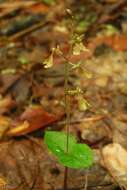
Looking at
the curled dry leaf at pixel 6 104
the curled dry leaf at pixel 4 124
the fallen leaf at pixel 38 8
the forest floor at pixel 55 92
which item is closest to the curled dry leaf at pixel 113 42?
the forest floor at pixel 55 92

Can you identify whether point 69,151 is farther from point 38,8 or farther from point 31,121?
point 38,8

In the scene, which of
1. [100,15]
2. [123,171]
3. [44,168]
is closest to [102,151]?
[123,171]

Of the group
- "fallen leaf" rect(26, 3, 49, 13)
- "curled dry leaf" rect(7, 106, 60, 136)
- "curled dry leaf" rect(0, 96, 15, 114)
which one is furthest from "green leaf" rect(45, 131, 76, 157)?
"fallen leaf" rect(26, 3, 49, 13)

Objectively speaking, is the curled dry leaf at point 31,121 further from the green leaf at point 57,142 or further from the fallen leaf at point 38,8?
the fallen leaf at point 38,8

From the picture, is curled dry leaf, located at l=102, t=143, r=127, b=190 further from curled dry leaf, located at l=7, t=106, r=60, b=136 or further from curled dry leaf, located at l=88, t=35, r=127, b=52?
curled dry leaf, located at l=88, t=35, r=127, b=52

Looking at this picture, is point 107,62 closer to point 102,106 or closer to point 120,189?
point 102,106

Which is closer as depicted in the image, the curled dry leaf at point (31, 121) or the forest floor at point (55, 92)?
the forest floor at point (55, 92)
